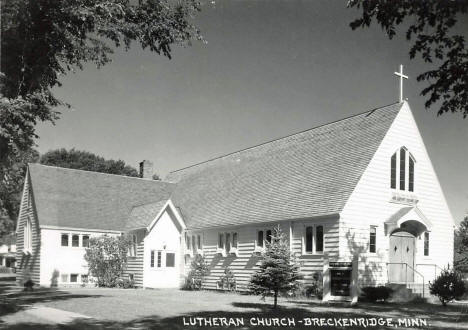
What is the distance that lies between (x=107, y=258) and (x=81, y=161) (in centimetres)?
4211

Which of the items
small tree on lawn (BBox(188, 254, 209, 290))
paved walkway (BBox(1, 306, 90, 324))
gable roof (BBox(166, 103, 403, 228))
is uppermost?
gable roof (BBox(166, 103, 403, 228))

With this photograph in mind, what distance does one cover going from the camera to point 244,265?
32375 mm

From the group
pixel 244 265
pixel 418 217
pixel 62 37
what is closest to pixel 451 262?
pixel 418 217

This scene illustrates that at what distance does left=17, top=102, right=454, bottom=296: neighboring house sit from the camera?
27344 mm

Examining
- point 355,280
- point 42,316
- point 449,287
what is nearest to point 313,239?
point 355,280

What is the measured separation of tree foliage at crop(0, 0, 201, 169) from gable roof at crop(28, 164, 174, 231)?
1987cm

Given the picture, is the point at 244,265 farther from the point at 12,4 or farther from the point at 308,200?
the point at 12,4

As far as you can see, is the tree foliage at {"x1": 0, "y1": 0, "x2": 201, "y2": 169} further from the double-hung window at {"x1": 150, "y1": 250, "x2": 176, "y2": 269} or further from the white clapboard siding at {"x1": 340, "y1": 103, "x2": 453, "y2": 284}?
the double-hung window at {"x1": 150, "y1": 250, "x2": 176, "y2": 269}

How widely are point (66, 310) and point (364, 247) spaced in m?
14.3

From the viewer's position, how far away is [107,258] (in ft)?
125

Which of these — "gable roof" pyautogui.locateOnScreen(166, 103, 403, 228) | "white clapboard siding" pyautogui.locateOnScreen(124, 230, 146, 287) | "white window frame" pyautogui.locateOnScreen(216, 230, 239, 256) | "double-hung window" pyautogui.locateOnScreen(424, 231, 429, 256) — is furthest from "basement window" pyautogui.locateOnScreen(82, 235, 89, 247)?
"double-hung window" pyautogui.locateOnScreen(424, 231, 429, 256)

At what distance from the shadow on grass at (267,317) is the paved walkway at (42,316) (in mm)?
696

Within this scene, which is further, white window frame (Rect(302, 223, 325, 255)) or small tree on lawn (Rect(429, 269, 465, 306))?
white window frame (Rect(302, 223, 325, 255))

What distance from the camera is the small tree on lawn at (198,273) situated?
3575cm
